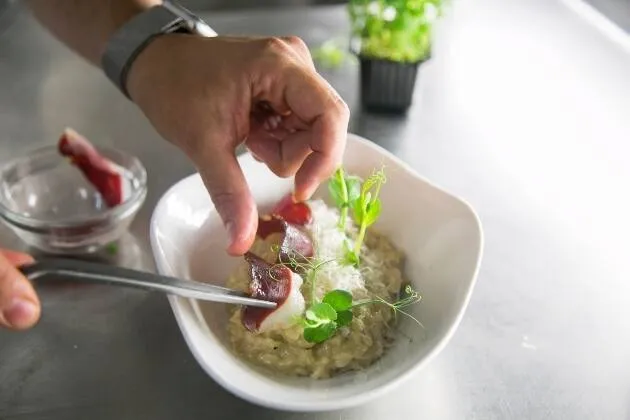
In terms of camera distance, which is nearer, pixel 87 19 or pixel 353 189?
pixel 353 189

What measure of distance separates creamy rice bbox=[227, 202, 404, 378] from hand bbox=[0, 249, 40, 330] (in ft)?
0.58

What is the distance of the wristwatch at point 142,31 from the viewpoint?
2.43ft

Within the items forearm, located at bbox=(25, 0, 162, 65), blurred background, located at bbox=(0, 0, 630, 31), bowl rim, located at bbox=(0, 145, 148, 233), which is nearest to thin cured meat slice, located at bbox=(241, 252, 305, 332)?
bowl rim, located at bbox=(0, 145, 148, 233)

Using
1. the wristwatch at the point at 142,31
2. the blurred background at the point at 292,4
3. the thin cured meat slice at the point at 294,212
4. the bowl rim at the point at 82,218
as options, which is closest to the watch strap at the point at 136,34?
the wristwatch at the point at 142,31

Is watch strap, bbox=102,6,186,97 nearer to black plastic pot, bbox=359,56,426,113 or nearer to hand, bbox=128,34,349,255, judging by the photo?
hand, bbox=128,34,349,255

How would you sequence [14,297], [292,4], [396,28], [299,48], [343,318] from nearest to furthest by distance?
[14,297]
[343,318]
[299,48]
[396,28]
[292,4]

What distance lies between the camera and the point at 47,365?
654mm

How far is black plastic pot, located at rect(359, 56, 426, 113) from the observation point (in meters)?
0.96

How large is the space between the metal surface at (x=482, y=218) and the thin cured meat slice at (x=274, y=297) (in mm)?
79

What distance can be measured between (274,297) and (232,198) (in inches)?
3.5

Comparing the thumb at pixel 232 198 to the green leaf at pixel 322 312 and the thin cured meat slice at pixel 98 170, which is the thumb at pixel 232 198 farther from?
the thin cured meat slice at pixel 98 170

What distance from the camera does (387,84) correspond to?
991mm

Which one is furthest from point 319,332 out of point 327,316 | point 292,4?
point 292,4

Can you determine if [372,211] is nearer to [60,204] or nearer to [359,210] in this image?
[359,210]
